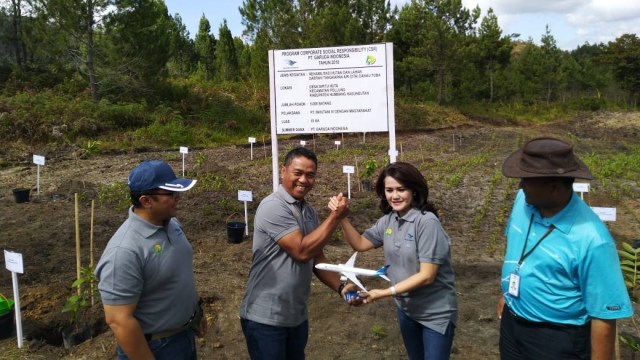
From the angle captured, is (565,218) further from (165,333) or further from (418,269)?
(165,333)

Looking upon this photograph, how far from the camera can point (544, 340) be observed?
1.98 m

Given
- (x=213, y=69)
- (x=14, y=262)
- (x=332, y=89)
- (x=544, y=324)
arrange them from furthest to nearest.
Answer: (x=213, y=69)
(x=332, y=89)
(x=14, y=262)
(x=544, y=324)

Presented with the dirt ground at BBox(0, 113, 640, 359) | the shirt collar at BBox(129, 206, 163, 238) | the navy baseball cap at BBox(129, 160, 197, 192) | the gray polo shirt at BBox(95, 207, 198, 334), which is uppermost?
the navy baseball cap at BBox(129, 160, 197, 192)

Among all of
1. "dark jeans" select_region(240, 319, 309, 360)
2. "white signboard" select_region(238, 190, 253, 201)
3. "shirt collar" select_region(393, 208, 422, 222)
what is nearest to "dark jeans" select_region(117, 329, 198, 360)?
"dark jeans" select_region(240, 319, 309, 360)

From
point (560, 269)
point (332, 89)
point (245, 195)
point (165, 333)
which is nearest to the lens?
point (560, 269)

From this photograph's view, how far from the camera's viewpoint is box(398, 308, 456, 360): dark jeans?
2.34 m

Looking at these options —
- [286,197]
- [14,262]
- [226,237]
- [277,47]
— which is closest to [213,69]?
[277,47]

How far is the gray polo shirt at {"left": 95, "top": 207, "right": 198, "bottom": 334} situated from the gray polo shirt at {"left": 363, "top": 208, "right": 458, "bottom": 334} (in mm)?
1060

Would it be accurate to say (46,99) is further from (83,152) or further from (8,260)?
(8,260)

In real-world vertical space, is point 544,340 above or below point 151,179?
below

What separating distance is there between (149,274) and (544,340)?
1689 mm

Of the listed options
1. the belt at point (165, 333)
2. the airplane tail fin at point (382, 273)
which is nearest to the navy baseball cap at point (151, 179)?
the belt at point (165, 333)

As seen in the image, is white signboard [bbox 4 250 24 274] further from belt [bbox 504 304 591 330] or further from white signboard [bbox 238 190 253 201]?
belt [bbox 504 304 591 330]

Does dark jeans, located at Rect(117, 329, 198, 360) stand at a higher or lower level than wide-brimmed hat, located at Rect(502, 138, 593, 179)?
lower
